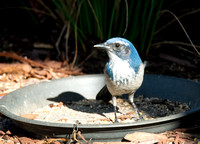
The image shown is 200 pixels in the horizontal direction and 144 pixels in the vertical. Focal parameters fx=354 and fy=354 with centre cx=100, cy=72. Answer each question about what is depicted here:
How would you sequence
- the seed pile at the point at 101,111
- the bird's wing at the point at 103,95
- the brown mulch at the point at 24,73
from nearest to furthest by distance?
the brown mulch at the point at 24,73, the seed pile at the point at 101,111, the bird's wing at the point at 103,95

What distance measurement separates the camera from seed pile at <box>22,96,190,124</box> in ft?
10.6

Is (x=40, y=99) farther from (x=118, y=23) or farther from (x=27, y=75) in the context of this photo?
(x=118, y=23)

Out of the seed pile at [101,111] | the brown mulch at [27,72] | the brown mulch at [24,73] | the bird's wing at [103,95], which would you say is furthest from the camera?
the brown mulch at [27,72]

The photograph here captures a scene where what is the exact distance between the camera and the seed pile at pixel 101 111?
3234 millimetres

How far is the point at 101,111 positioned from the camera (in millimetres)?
3480

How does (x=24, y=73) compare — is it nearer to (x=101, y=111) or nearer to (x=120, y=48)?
(x=101, y=111)

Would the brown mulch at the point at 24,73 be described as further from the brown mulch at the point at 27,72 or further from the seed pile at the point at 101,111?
the seed pile at the point at 101,111

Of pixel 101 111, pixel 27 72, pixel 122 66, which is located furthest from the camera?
pixel 27 72

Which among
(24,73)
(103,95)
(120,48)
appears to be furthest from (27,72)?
(120,48)

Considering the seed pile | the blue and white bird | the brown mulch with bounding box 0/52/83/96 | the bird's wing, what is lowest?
the seed pile

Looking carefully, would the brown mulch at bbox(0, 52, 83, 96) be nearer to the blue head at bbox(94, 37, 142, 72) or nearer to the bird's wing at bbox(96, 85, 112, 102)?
the bird's wing at bbox(96, 85, 112, 102)

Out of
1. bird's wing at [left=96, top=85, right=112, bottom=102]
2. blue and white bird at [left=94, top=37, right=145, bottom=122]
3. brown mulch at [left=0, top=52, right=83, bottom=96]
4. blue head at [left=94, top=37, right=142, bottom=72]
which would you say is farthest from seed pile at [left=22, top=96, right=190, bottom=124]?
brown mulch at [left=0, top=52, right=83, bottom=96]

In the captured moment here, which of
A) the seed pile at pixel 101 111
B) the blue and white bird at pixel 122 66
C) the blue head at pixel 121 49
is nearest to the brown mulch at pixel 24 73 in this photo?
the seed pile at pixel 101 111

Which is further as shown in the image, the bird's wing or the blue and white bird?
the bird's wing
